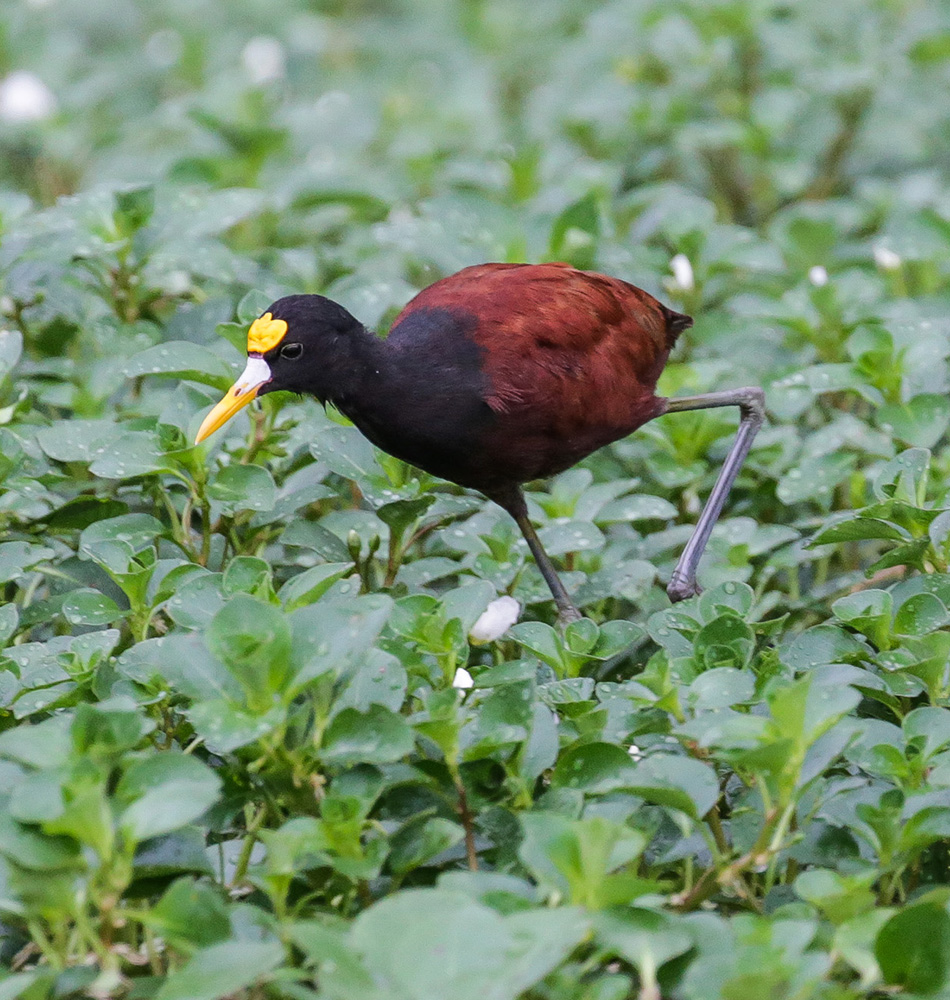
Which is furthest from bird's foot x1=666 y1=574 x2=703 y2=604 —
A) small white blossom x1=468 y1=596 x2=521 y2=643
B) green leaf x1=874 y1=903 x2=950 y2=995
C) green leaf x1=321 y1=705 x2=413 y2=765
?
green leaf x1=874 y1=903 x2=950 y2=995

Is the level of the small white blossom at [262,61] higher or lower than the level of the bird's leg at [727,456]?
higher

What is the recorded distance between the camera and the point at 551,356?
363 centimetres

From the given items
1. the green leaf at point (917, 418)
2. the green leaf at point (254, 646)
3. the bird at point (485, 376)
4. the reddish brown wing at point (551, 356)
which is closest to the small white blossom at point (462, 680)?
the green leaf at point (254, 646)

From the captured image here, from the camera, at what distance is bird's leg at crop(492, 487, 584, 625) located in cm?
358

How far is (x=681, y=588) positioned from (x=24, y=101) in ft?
13.5

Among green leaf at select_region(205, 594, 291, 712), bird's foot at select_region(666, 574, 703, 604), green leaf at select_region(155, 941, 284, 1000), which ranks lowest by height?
bird's foot at select_region(666, 574, 703, 604)

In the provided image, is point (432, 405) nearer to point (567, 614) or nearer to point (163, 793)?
point (567, 614)

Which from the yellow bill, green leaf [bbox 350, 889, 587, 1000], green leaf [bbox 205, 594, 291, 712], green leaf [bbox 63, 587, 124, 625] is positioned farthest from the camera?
the yellow bill

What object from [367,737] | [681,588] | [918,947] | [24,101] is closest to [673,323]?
[681,588]

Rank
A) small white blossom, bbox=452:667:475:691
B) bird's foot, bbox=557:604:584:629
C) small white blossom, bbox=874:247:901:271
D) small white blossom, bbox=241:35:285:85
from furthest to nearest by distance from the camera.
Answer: small white blossom, bbox=241:35:285:85, small white blossom, bbox=874:247:901:271, bird's foot, bbox=557:604:584:629, small white blossom, bbox=452:667:475:691

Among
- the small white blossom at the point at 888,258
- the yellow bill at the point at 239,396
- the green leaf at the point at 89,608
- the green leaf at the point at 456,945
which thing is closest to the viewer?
the green leaf at the point at 456,945

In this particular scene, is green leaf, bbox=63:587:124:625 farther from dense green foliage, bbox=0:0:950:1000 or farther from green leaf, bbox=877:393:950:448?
green leaf, bbox=877:393:950:448

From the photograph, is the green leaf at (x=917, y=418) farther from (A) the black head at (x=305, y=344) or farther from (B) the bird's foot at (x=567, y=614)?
(A) the black head at (x=305, y=344)

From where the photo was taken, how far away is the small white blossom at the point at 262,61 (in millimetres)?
7102
